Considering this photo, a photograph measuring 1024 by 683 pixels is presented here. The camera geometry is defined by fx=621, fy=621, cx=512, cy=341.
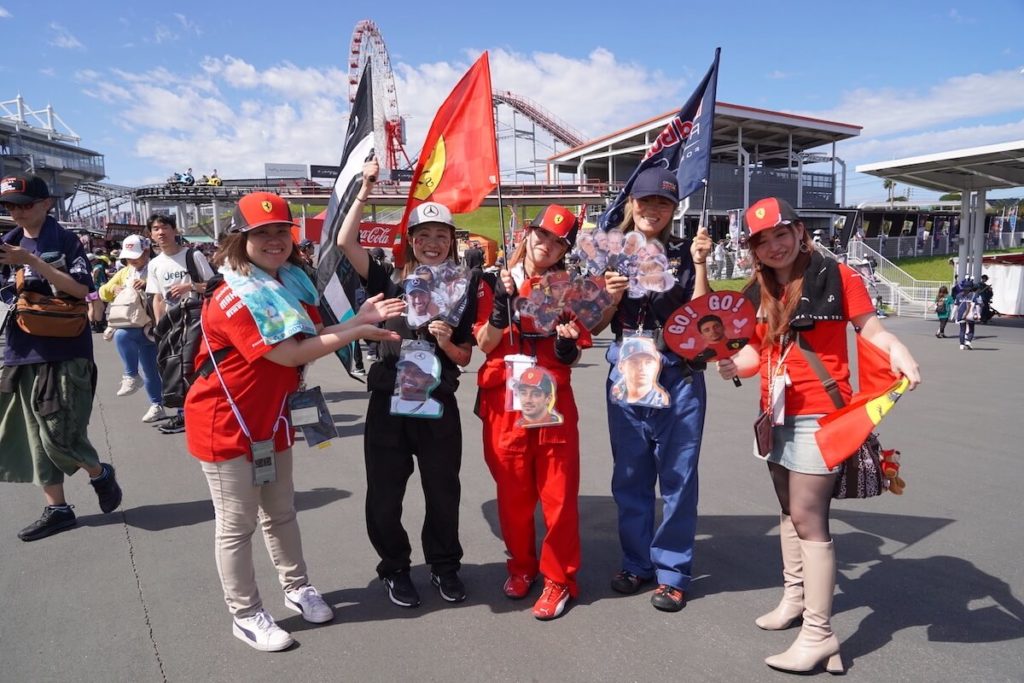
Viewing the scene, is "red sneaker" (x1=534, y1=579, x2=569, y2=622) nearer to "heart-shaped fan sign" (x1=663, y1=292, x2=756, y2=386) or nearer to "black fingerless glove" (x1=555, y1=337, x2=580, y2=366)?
"black fingerless glove" (x1=555, y1=337, x2=580, y2=366)

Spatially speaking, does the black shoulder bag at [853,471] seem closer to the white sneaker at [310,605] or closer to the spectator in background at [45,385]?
the white sneaker at [310,605]

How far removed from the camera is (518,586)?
10.4ft

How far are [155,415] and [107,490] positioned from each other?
2.81 m

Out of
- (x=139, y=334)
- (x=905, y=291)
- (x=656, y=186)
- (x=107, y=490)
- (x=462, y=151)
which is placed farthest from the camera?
(x=905, y=291)

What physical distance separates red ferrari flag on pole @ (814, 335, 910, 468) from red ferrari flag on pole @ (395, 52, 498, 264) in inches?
75.8

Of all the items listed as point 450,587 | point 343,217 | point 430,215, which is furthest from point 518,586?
point 343,217

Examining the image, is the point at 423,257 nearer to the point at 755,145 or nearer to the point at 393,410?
the point at 393,410

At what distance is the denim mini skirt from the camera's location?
2.56 metres

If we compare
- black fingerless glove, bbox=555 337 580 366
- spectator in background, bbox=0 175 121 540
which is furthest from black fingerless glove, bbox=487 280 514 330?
spectator in background, bbox=0 175 121 540

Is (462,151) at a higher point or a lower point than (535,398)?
higher

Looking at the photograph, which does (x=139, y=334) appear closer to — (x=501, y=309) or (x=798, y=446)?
(x=501, y=309)

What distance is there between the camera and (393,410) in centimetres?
293

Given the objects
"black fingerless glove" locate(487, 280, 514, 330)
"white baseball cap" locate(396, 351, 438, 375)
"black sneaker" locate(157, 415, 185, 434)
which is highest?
"black fingerless glove" locate(487, 280, 514, 330)

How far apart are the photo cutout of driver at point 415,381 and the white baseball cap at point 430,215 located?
2.01ft
